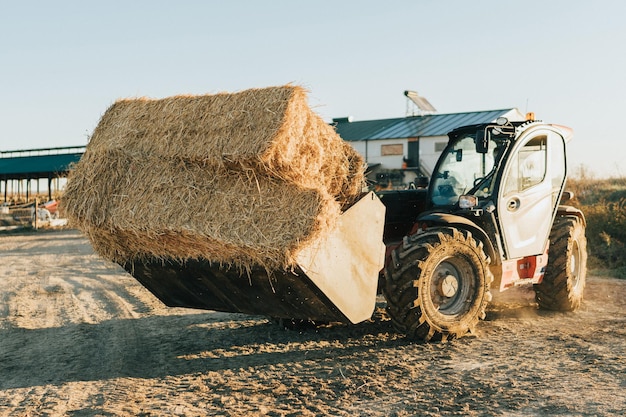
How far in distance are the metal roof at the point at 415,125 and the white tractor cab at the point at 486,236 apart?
23.3 meters

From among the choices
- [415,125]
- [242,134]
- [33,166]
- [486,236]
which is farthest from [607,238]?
[33,166]

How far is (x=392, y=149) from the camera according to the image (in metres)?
34.2

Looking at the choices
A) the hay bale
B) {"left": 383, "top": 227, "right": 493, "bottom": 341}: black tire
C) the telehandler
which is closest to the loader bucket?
the telehandler

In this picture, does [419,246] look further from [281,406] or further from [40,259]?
[40,259]

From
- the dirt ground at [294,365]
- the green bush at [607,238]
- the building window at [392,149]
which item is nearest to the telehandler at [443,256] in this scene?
the dirt ground at [294,365]

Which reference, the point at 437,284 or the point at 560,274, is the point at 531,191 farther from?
the point at 437,284

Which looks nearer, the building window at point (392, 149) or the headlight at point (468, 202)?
the headlight at point (468, 202)

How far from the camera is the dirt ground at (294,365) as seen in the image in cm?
482

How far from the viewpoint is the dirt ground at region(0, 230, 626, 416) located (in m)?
4.82

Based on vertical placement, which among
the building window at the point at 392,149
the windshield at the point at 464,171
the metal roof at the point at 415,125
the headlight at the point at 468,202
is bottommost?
the headlight at the point at 468,202

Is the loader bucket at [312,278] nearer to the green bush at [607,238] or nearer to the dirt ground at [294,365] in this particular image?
the dirt ground at [294,365]

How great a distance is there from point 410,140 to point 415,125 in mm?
2028

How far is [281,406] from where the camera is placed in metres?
4.82

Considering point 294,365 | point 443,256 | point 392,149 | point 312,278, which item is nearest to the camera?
point 312,278
